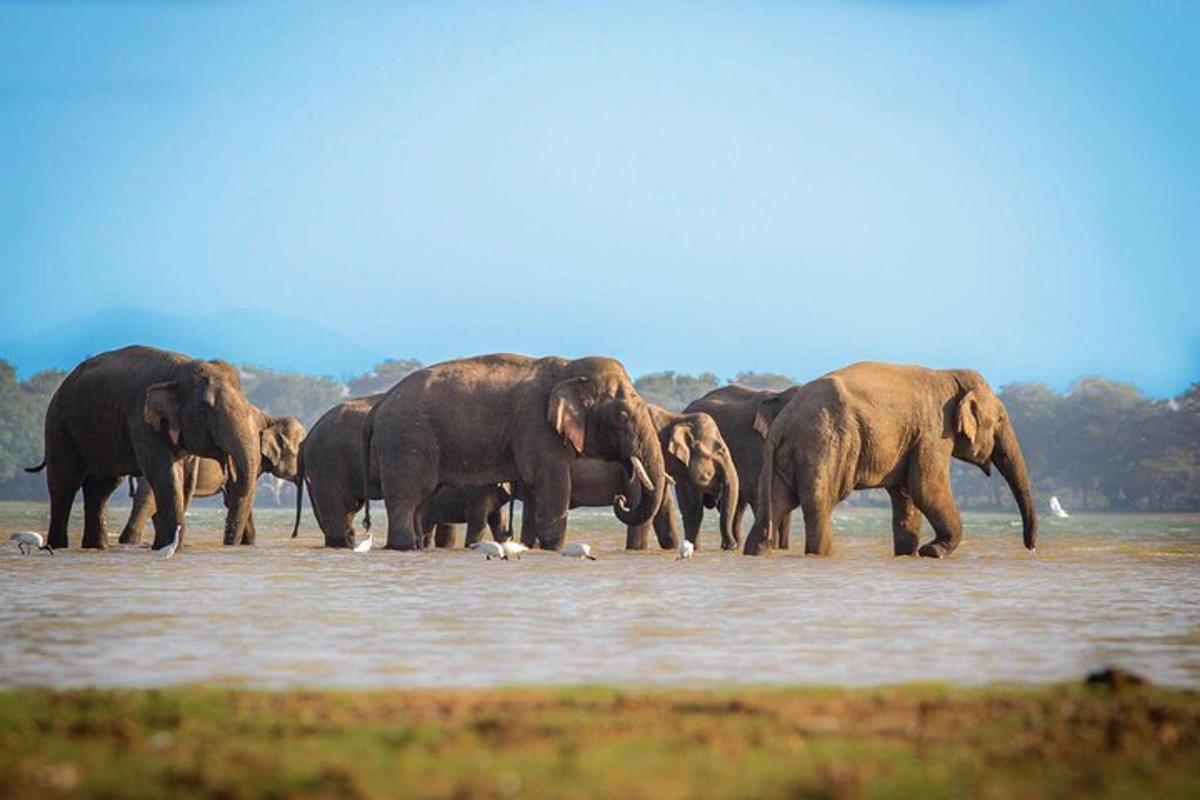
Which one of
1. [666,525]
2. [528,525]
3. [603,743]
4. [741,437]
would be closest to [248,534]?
[528,525]

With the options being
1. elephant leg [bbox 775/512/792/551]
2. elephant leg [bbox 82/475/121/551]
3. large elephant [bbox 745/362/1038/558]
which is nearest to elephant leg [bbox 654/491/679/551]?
elephant leg [bbox 775/512/792/551]

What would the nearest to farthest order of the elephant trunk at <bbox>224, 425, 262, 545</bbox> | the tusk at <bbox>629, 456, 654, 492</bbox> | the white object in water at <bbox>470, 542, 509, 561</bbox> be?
the white object in water at <bbox>470, 542, 509, 561</bbox>
the elephant trunk at <bbox>224, 425, 262, 545</bbox>
the tusk at <bbox>629, 456, 654, 492</bbox>

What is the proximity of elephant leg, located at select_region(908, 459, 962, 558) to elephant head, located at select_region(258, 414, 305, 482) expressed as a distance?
11.4 metres

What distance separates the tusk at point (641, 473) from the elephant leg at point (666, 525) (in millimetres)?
3532

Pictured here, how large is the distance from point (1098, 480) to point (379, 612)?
313 ft

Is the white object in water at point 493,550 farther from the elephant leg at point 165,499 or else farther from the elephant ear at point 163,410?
the elephant ear at point 163,410

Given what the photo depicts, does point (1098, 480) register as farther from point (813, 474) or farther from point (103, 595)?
point (103, 595)

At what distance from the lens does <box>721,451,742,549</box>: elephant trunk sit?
91.8 feet

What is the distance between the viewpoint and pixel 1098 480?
10531 cm

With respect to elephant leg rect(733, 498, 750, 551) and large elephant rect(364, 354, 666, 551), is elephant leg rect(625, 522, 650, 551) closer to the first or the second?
elephant leg rect(733, 498, 750, 551)

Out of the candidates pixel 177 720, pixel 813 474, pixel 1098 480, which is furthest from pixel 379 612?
pixel 1098 480

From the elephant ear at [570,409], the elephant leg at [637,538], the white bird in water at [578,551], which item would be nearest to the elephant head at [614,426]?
the elephant ear at [570,409]

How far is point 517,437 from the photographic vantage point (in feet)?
81.9

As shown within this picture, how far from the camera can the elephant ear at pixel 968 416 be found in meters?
24.5
